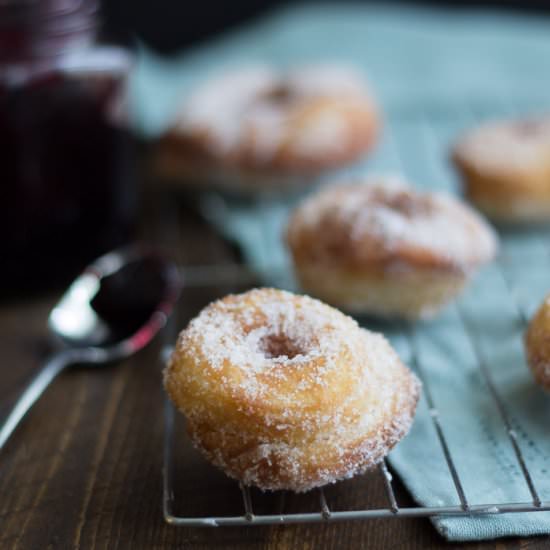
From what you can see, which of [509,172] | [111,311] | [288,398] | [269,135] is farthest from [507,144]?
[288,398]

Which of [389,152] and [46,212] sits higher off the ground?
[46,212]

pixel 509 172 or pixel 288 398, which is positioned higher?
pixel 288 398

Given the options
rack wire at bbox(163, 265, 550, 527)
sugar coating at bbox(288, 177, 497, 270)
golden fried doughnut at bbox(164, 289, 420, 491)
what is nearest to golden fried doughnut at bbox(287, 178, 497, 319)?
sugar coating at bbox(288, 177, 497, 270)

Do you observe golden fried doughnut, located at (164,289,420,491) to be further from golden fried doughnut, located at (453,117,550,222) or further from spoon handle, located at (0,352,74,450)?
golden fried doughnut, located at (453,117,550,222)

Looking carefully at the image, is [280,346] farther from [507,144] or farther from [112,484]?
[507,144]

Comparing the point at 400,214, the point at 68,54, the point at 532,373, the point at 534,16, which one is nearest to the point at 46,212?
the point at 68,54

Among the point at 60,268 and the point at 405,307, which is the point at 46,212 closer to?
the point at 60,268

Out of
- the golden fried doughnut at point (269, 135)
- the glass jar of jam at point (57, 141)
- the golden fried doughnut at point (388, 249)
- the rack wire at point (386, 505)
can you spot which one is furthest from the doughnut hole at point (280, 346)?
the golden fried doughnut at point (269, 135)
